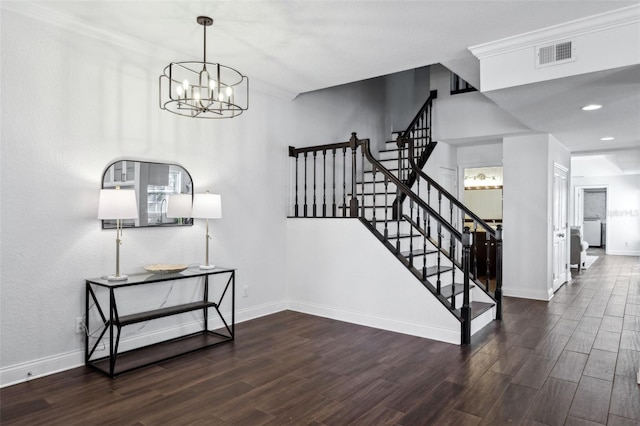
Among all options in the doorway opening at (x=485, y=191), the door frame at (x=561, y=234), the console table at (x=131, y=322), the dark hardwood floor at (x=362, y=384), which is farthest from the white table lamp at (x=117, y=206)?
the doorway opening at (x=485, y=191)

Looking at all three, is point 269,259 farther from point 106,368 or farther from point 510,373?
point 510,373

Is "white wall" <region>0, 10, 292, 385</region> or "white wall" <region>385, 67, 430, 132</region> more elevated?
"white wall" <region>385, 67, 430, 132</region>

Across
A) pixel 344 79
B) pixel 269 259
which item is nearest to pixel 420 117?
pixel 344 79

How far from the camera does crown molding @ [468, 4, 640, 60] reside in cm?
326

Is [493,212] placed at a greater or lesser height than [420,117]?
lesser

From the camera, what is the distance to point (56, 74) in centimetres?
338

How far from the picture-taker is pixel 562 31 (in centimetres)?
354

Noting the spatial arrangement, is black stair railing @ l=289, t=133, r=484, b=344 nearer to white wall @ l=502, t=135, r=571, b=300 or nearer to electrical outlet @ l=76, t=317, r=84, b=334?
white wall @ l=502, t=135, r=571, b=300

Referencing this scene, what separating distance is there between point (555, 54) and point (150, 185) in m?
3.83

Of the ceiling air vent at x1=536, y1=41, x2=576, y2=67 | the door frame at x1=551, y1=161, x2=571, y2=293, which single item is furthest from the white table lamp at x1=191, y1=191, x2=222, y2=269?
the door frame at x1=551, y1=161, x2=571, y2=293

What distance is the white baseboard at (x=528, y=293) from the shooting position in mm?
6203

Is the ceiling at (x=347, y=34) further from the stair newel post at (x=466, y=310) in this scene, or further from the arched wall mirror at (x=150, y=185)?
the stair newel post at (x=466, y=310)

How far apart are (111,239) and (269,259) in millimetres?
2042

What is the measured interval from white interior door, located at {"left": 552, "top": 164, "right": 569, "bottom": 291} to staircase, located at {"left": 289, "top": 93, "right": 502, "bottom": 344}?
1099 mm
